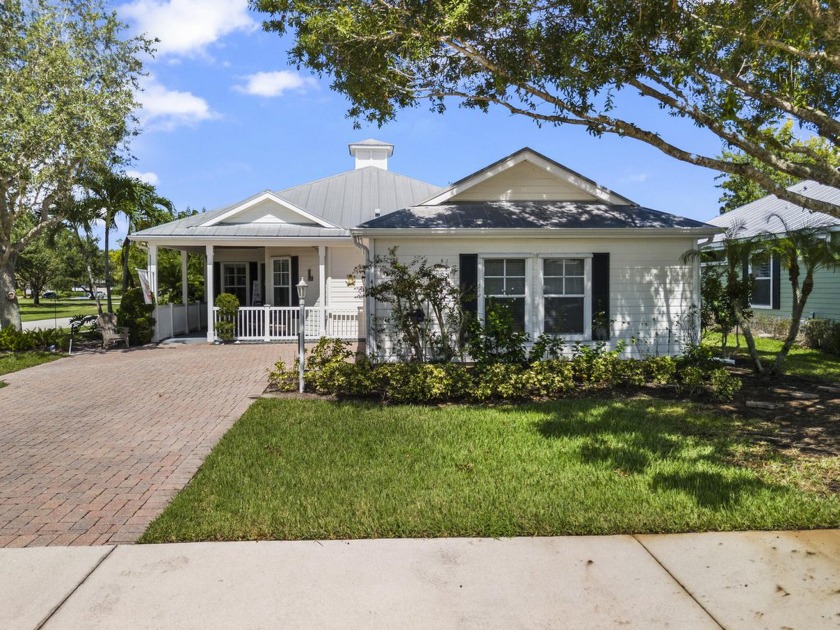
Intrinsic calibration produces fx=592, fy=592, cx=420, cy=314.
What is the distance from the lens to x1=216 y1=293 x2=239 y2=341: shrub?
16.6 metres

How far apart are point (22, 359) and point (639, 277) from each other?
1395cm

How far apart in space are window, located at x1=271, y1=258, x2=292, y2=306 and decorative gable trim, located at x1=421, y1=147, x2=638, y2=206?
317 inches

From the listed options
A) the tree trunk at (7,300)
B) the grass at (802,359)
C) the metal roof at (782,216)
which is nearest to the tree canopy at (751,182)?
the metal roof at (782,216)

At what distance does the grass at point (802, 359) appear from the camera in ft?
37.1

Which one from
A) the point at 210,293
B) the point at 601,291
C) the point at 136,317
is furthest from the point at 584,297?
the point at 136,317

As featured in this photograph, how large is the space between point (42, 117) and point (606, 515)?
15.8 meters

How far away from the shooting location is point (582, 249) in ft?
37.7

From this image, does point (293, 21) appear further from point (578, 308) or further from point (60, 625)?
point (60, 625)

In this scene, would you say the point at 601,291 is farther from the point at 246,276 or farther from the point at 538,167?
the point at 246,276

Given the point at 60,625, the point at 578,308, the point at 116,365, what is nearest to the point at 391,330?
the point at 578,308

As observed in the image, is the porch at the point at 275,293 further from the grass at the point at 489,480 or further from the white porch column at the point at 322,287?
the grass at the point at 489,480

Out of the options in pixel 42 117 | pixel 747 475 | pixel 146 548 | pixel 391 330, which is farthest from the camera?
pixel 42 117

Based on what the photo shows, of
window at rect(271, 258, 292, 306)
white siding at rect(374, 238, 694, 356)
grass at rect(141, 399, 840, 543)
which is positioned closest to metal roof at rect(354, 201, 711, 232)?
white siding at rect(374, 238, 694, 356)

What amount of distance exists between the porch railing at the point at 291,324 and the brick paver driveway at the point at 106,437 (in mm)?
3370
